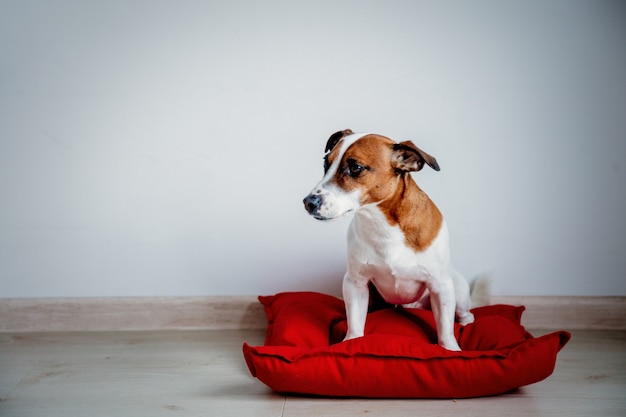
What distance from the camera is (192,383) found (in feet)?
6.57

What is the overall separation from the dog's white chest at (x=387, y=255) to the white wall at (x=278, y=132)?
0.57 m

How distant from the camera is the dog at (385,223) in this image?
5.88ft

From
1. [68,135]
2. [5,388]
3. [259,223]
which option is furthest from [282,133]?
[5,388]

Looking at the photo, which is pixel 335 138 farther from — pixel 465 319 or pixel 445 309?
pixel 465 319

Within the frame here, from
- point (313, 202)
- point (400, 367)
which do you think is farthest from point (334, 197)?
point (400, 367)

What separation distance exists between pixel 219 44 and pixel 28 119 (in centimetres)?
78

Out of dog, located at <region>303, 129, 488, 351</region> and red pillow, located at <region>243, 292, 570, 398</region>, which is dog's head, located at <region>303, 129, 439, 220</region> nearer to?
dog, located at <region>303, 129, 488, 351</region>

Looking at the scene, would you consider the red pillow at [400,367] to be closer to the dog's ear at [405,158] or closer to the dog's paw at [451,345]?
the dog's paw at [451,345]

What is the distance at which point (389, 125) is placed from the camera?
2.44 metres

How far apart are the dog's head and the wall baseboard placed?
0.93 meters

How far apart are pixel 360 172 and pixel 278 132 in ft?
2.41

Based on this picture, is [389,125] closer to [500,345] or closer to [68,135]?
[500,345]

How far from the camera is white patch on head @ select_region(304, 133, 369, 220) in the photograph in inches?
68.9

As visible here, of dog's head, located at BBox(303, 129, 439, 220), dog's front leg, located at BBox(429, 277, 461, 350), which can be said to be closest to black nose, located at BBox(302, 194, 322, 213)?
dog's head, located at BBox(303, 129, 439, 220)
